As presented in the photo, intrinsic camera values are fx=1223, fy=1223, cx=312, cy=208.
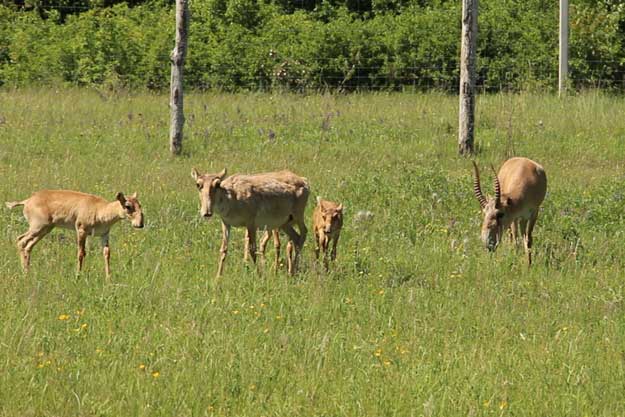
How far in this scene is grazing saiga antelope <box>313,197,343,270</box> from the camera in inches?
513

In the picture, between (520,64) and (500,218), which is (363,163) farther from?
(520,64)

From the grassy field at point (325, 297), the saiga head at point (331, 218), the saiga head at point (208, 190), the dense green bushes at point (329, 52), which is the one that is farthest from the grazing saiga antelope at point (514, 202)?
the dense green bushes at point (329, 52)

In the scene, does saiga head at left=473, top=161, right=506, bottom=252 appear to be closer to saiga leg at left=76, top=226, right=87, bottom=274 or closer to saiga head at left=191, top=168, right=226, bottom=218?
saiga head at left=191, top=168, right=226, bottom=218

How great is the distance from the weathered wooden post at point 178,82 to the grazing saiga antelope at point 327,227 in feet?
24.9

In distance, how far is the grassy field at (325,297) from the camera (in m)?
8.59

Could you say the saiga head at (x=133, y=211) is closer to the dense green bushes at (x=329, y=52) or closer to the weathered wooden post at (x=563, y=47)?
the dense green bushes at (x=329, y=52)

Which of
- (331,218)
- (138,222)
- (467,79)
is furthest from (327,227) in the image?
(467,79)

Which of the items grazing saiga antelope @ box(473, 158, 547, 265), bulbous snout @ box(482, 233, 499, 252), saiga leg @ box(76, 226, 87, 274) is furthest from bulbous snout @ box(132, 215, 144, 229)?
bulbous snout @ box(482, 233, 499, 252)

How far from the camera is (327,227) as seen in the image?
13.0 metres

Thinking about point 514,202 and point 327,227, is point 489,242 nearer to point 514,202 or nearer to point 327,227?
point 514,202

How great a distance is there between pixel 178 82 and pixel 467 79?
5036 mm

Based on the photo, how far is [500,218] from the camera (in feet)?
46.1

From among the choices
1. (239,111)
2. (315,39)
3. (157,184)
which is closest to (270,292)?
(157,184)

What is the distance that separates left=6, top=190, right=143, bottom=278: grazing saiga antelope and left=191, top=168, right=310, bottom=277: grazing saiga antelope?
0.78 meters
